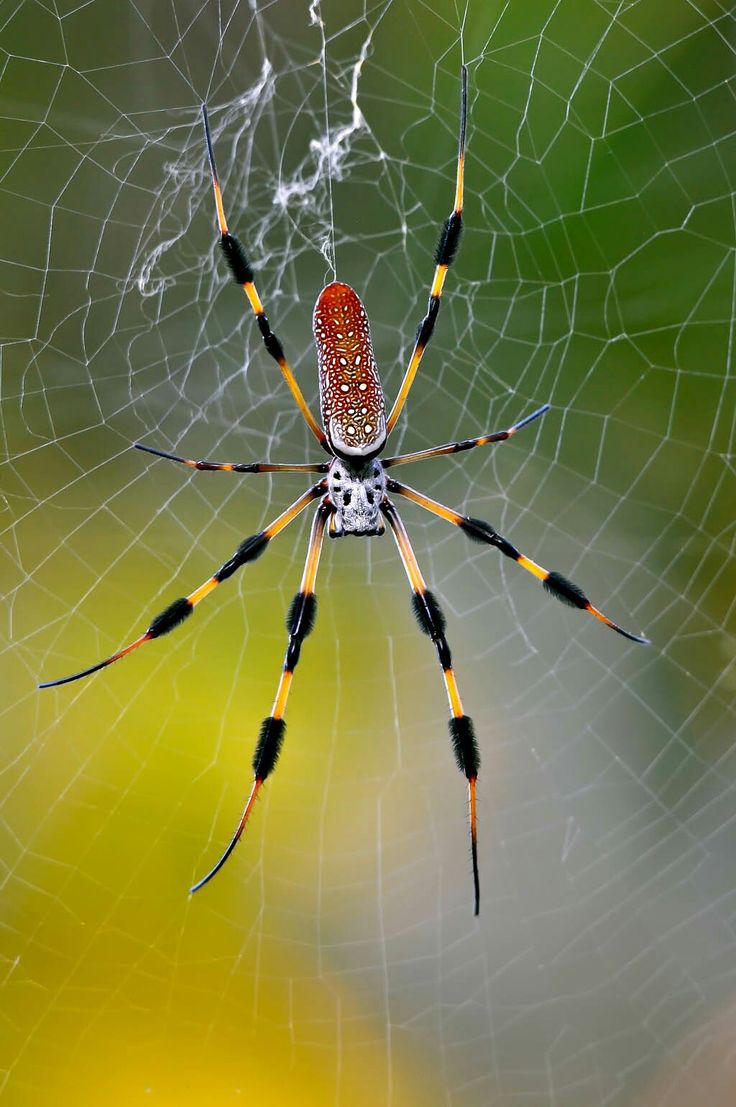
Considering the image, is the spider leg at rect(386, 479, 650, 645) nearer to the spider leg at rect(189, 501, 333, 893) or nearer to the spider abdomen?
the spider leg at rect(189, 501, 333, 893)

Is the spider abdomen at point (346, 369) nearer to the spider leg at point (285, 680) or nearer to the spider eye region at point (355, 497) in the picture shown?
the spider eye region at point (355, 497)

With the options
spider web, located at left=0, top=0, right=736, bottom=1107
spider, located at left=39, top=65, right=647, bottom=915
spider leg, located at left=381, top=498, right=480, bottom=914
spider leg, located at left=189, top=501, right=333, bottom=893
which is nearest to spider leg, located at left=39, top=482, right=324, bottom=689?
spider, located at left=39, top=65, right=647, bottom=915

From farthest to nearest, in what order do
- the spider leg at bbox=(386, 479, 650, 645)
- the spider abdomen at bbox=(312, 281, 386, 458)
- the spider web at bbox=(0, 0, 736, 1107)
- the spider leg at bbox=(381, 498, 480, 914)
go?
the spider web at bbox=(0, 0, 736, 1107)
the spider leg at bbox=(386, 479, 650, 645)
the spider leg at bbox=(381, 498, 480, 914)
the spider abdomen at bbox=(312, 281, 386, 458)

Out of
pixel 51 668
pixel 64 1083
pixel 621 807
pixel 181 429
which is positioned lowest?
pixel 64 1083

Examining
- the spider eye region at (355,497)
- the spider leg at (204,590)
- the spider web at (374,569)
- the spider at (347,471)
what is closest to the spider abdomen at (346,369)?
the spider at (347,471)

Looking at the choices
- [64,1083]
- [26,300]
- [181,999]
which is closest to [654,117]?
[26,300]

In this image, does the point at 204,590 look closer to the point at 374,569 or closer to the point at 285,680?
the point at 285,680

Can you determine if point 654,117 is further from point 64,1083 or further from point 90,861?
point 64,1083

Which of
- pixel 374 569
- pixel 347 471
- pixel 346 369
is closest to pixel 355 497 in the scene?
pixel 347 471
